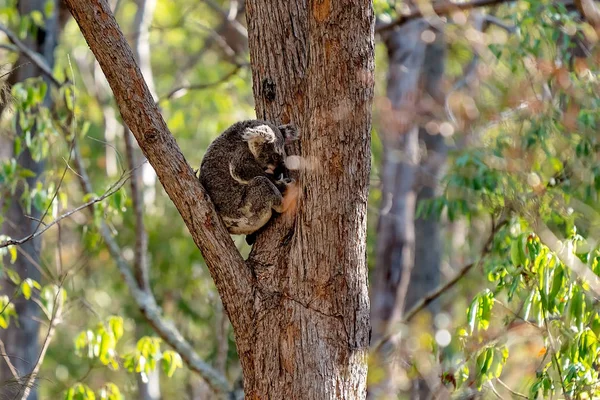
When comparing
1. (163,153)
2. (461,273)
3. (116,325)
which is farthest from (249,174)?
(461,273)

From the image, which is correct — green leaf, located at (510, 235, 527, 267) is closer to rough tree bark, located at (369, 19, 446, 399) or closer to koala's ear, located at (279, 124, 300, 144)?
koala's ear, located at (279, 124, 300, 144)

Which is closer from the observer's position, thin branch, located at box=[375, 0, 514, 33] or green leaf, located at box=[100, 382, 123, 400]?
green leaf, located at box=[100, 382, 123, 400]

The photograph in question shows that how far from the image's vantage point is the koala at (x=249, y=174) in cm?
383

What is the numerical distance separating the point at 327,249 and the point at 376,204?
9490 mm

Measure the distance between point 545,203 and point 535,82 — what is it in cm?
128

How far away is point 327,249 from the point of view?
10.7ft

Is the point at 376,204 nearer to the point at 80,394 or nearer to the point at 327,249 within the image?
the point at 80,394

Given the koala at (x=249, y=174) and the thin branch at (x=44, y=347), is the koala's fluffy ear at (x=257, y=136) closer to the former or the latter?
the koala at (x=249, y=174)

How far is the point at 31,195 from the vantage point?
547 cm

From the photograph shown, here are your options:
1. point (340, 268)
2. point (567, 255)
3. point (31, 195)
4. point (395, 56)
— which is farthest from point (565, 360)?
point (395, 56)

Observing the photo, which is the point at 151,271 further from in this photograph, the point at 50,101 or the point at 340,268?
the point at 340,268

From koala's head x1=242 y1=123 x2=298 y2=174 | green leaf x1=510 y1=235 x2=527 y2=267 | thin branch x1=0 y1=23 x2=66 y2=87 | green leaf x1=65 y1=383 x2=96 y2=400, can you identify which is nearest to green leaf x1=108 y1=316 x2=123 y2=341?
green leaf x1=65 y1=383 x2=96 y2=400

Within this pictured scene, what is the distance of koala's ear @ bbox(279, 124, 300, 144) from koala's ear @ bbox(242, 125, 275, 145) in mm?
66

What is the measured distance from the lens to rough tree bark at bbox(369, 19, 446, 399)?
30.4 ft
